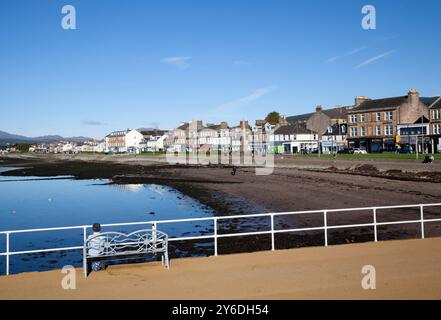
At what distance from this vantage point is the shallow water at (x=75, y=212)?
1623 centimetres

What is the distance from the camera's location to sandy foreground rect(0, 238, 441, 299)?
8117 millimetres

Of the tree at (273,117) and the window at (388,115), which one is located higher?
the tree at (273,117)

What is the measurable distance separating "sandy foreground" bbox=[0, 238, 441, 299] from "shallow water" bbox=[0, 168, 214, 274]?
559 cm

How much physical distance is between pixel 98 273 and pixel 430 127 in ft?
216

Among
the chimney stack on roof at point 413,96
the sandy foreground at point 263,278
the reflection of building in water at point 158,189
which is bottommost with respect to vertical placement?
the reflection of building in water at point 158,189

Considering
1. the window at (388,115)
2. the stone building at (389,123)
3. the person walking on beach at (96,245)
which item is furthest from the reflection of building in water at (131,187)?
the window at (388,115)

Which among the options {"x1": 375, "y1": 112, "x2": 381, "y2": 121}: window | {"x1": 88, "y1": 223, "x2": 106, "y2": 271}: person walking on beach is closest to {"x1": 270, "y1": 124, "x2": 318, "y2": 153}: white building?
{"x1": 375, "y1": 112, "x2": 381, "y2": 121}: window

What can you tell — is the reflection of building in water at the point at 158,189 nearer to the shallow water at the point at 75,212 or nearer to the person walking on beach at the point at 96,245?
the shallow water at the point at 75,212

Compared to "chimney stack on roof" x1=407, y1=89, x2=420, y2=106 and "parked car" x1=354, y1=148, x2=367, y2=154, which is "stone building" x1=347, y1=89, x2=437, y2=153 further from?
"parked car" x1=354, y1=148, x2=367, y2=154

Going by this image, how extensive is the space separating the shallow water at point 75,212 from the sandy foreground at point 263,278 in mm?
5589

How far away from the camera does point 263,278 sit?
29.9 feet

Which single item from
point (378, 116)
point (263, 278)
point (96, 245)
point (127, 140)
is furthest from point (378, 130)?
point (127, 140)

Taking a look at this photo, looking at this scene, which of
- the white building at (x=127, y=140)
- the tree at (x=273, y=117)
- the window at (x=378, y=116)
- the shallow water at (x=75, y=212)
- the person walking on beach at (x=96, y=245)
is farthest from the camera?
the white building at (x=127, y=140)

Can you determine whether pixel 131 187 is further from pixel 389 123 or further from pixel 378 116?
pixel 378 116
